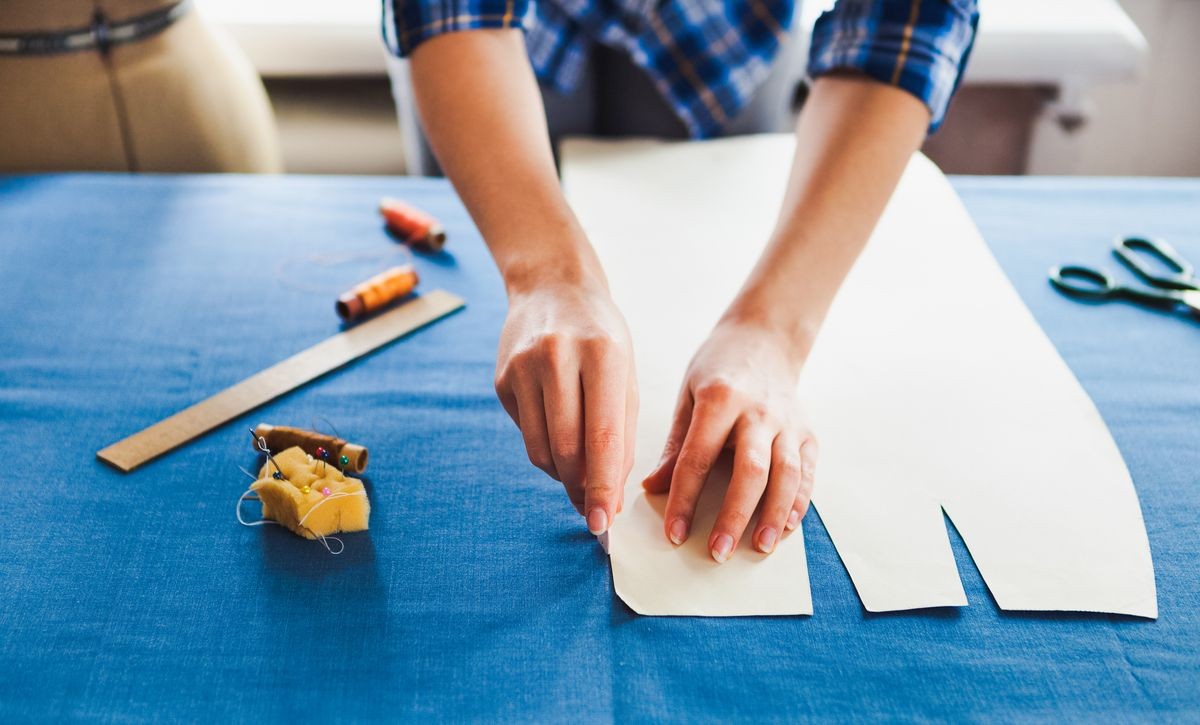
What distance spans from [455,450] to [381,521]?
0.09m

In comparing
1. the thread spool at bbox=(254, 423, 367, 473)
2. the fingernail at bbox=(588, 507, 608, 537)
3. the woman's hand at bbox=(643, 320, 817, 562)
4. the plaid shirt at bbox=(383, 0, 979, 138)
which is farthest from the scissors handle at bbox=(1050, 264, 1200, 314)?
the thread spool at bbox=(254, 423, 367, 473)

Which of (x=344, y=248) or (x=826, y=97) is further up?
(x=826, y=97)

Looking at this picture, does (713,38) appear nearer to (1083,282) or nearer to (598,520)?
(1083,282)

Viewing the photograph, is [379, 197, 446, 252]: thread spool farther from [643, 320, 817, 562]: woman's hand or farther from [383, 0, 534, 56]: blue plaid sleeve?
[643, 320, 817, 562]: woman's hand

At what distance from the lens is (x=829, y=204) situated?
2.71 ft

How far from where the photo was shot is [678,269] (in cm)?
100

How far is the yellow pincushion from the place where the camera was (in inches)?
25.9

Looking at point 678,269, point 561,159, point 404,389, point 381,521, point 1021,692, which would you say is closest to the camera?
point 1021,692

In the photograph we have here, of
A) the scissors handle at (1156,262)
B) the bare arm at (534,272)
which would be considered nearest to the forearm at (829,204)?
the bare arm at (534,272)

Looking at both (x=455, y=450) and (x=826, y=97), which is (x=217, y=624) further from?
(x=826, y=97)

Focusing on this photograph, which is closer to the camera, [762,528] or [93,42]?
[762,528]

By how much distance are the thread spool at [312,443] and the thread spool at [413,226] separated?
0.31 m

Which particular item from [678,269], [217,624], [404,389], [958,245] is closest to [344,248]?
[404,389]

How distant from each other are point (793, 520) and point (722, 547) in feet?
0.23
